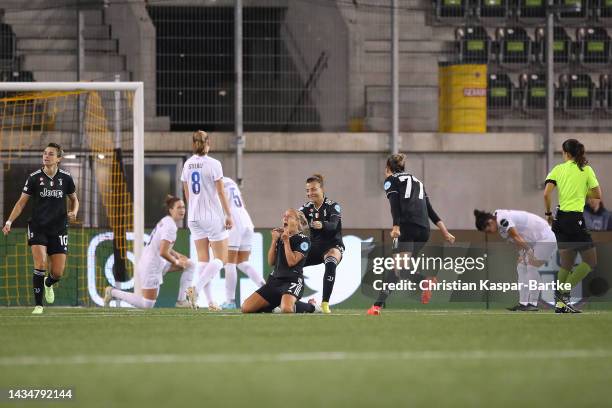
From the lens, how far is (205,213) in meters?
12.7

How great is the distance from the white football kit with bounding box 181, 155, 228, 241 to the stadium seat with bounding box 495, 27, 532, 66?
8823 mm

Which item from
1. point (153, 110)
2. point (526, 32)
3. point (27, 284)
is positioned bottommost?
point (27, 284)

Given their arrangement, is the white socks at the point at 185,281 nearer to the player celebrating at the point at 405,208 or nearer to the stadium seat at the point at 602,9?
the player celebrating at the point at 405,208

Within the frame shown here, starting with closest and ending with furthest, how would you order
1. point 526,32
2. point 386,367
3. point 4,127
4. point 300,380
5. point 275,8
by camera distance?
1. point 300,380
2. point 386,367
3. point 4,127
4. point 275,8
5. point 526,32

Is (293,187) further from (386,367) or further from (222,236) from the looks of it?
(386,367)

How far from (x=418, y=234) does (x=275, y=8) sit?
786 cm

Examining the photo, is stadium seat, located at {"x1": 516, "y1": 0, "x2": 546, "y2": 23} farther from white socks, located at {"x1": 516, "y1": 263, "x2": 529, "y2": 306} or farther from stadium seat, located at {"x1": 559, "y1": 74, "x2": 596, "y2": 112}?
white socks, located at {"x1": 516, "y1": 263, "x2": 529, "y2": 306}

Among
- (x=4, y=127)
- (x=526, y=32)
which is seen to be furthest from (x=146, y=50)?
(x=526, y=32)

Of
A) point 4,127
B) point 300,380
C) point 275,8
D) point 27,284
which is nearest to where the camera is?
point 300,380

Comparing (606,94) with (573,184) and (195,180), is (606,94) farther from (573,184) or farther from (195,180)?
(195,180)

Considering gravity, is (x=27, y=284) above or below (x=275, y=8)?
below

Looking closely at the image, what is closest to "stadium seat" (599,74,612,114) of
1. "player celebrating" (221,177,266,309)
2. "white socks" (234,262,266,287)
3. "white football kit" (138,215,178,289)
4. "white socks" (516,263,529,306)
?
"white socks" (516,263,529,306)

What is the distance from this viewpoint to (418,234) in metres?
11.9

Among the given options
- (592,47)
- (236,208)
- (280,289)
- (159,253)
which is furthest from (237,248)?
(592,47)
